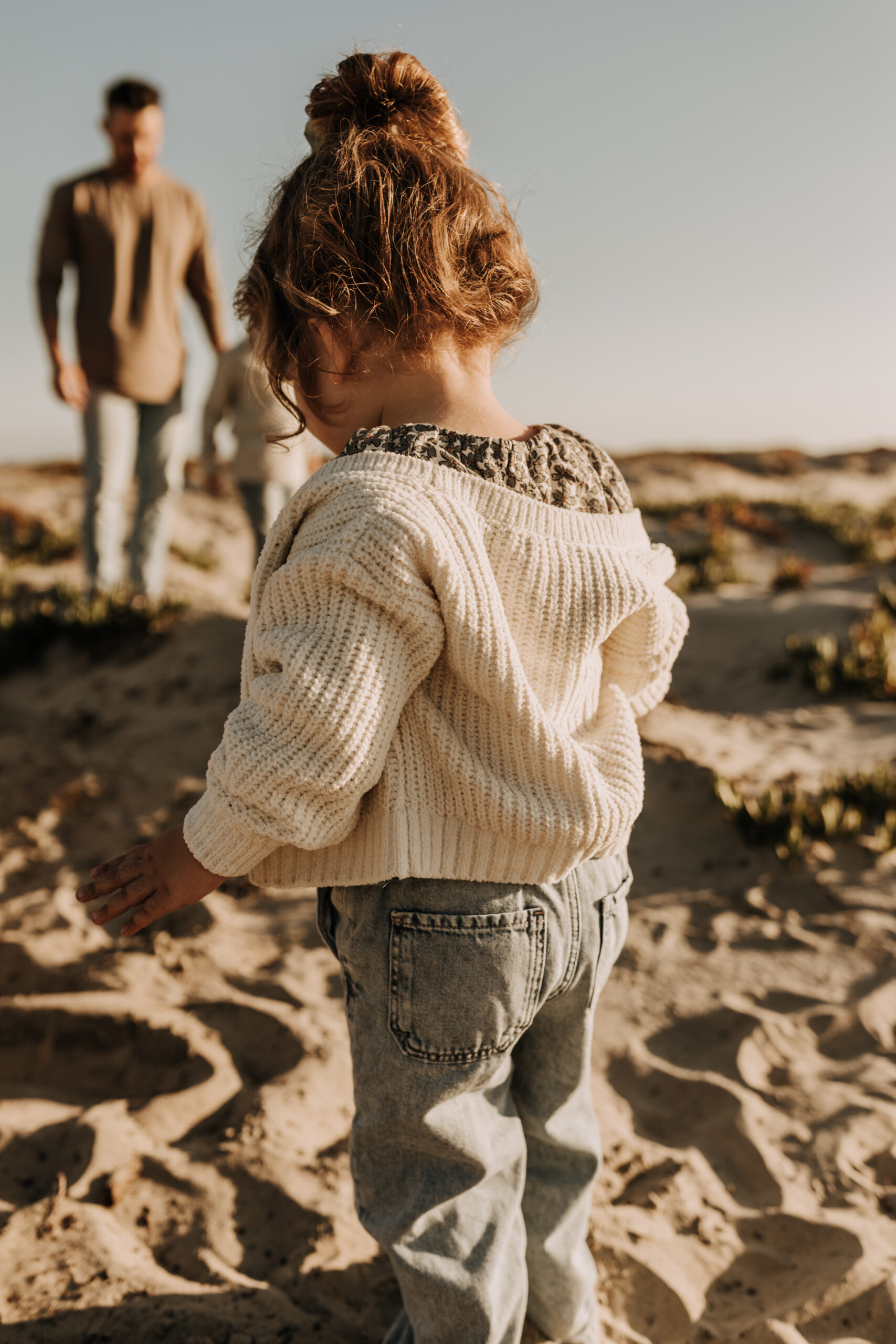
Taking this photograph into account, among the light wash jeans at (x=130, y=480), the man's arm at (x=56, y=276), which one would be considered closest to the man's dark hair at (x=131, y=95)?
the man's arm at (x=56, y=276)

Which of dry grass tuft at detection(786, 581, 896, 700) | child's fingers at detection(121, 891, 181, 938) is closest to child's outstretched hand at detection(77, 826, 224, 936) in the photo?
child's fingers at detection(121, 891, 181, 938)

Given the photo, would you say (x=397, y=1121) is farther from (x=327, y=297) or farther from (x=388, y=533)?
(x=327, y=297)

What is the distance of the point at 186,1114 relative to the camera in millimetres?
2480

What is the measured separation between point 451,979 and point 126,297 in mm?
4887

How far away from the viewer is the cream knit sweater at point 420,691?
3.96ft

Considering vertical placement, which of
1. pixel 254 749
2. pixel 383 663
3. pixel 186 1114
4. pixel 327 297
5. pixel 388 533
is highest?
pixel 327 297

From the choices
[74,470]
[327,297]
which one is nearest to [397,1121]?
[327,297]

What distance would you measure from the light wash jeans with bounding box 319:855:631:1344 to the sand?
587 millimetres

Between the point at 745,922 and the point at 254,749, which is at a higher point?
the point at 254,749

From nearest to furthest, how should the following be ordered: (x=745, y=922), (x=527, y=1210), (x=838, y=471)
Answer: (x=527, y=1210) → (x=745, y=922) → (x=838, y=471)

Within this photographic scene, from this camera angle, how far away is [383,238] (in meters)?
1.33

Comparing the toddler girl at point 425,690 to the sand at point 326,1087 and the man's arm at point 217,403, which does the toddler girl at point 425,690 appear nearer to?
the sand at point 326,1087

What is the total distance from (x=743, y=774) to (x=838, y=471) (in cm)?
1792

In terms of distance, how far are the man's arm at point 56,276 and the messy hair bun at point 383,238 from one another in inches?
161
